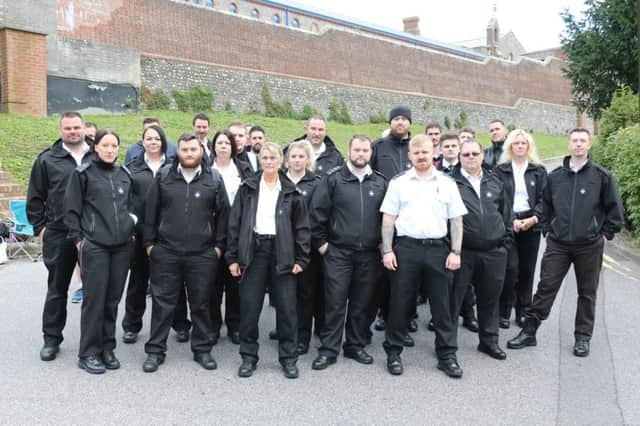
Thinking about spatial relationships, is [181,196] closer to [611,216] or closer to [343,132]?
[611,216]

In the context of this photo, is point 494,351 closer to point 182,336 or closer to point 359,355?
point 359,355

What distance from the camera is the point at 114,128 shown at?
56.0 feet

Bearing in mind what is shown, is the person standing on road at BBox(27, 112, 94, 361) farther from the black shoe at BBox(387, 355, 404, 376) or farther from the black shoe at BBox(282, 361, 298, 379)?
the black shoe at BBox(387, 355, 404, 376)

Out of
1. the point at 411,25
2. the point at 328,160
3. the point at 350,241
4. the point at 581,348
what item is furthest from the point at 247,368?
the point at 411,25

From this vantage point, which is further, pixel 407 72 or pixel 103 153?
pixel 407 72

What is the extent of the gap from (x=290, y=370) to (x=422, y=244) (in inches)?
61.2

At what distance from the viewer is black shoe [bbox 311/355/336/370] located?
5.16 meters

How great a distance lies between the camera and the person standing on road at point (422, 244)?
5039 millimetres

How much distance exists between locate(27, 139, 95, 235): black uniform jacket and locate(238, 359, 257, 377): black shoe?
2.03 metres

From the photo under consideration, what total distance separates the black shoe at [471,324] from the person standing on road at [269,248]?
7.26ft

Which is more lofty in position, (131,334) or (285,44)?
(285,44)

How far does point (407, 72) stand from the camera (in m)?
37.8

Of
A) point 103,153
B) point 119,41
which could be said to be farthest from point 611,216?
point 119,41

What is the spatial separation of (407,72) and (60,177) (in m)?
34.5
